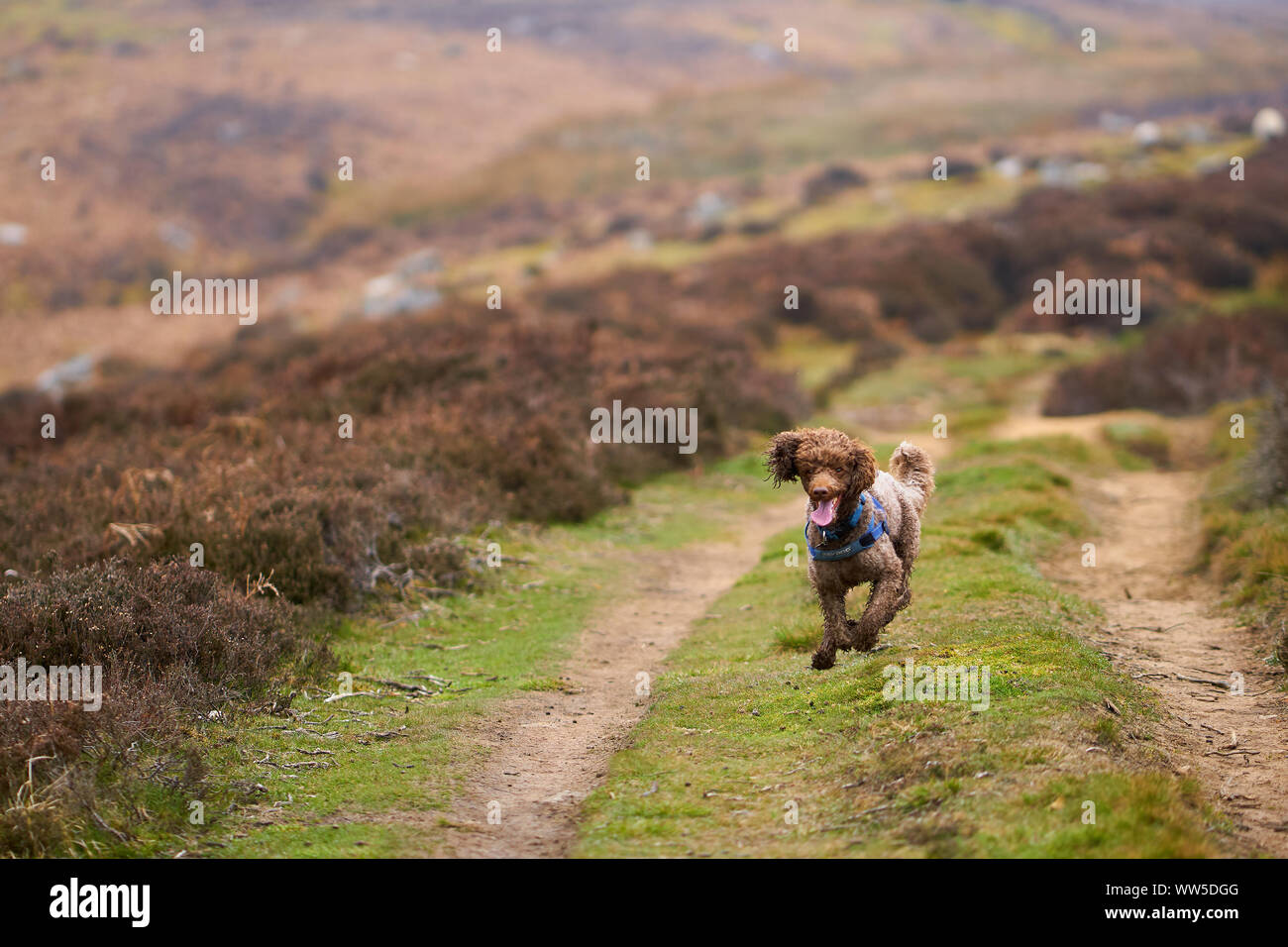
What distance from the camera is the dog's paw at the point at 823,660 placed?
813 centimetres

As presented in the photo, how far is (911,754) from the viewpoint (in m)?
6.24

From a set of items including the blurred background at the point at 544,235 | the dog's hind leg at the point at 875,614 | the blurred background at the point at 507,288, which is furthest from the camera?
the blurred background at the point at 544,235

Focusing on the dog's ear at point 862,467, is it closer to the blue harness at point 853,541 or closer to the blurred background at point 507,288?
the blue harness at point 853,541

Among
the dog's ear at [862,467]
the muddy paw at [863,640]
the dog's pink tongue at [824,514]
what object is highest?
the dog's ear at [862,467]

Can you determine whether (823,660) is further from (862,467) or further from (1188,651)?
(1188,651)

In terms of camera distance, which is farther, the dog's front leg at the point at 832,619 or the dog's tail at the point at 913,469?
the dog's tail at the point at 913,469

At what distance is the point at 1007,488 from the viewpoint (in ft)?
51.1

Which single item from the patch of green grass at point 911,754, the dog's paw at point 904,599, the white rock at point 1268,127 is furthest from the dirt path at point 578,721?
the white rock at point 1268,127

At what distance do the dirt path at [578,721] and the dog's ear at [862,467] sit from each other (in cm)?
248

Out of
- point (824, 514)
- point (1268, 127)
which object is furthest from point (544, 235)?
point (824, 514)

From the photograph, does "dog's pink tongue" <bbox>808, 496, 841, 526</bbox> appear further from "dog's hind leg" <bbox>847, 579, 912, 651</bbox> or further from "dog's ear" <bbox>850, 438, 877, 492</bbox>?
"dog's hind leg" <bbox>847, 579, 912, 651</bbox>

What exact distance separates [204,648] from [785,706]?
4.35 meters

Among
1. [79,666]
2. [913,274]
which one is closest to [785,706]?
[79,666]

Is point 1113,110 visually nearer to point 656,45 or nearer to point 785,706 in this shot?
point 656,45
